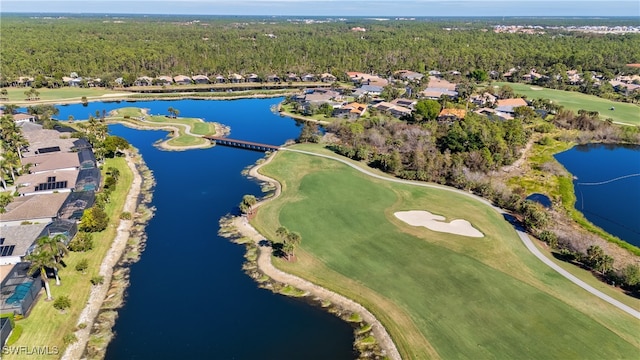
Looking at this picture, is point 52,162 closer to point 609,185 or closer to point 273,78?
point 609,185

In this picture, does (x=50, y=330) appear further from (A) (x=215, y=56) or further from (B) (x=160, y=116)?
(A) (x=215, y=56)

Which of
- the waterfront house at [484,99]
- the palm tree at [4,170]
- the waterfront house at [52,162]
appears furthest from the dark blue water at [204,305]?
the waterfront house at [484,99]

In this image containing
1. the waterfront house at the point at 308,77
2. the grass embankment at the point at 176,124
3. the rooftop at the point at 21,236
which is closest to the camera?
the rooftop at the point at 21,236

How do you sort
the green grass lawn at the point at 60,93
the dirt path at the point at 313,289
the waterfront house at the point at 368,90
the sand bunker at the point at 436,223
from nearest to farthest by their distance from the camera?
the dirt path at the point at 313,289, the sand bunker at the point at 436,223, the green grass lawn at the point at 60,93, the waterfront house at the point at 368,90

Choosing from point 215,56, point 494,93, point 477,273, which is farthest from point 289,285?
point 215,56

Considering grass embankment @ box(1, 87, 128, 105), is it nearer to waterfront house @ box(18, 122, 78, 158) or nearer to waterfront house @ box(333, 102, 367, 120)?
waterfront house @ box(18, 122, 78, 158)

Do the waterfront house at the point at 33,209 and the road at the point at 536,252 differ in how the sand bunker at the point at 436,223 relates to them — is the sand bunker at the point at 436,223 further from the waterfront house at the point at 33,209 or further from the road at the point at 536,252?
the waterfront house at the point at 33,209
